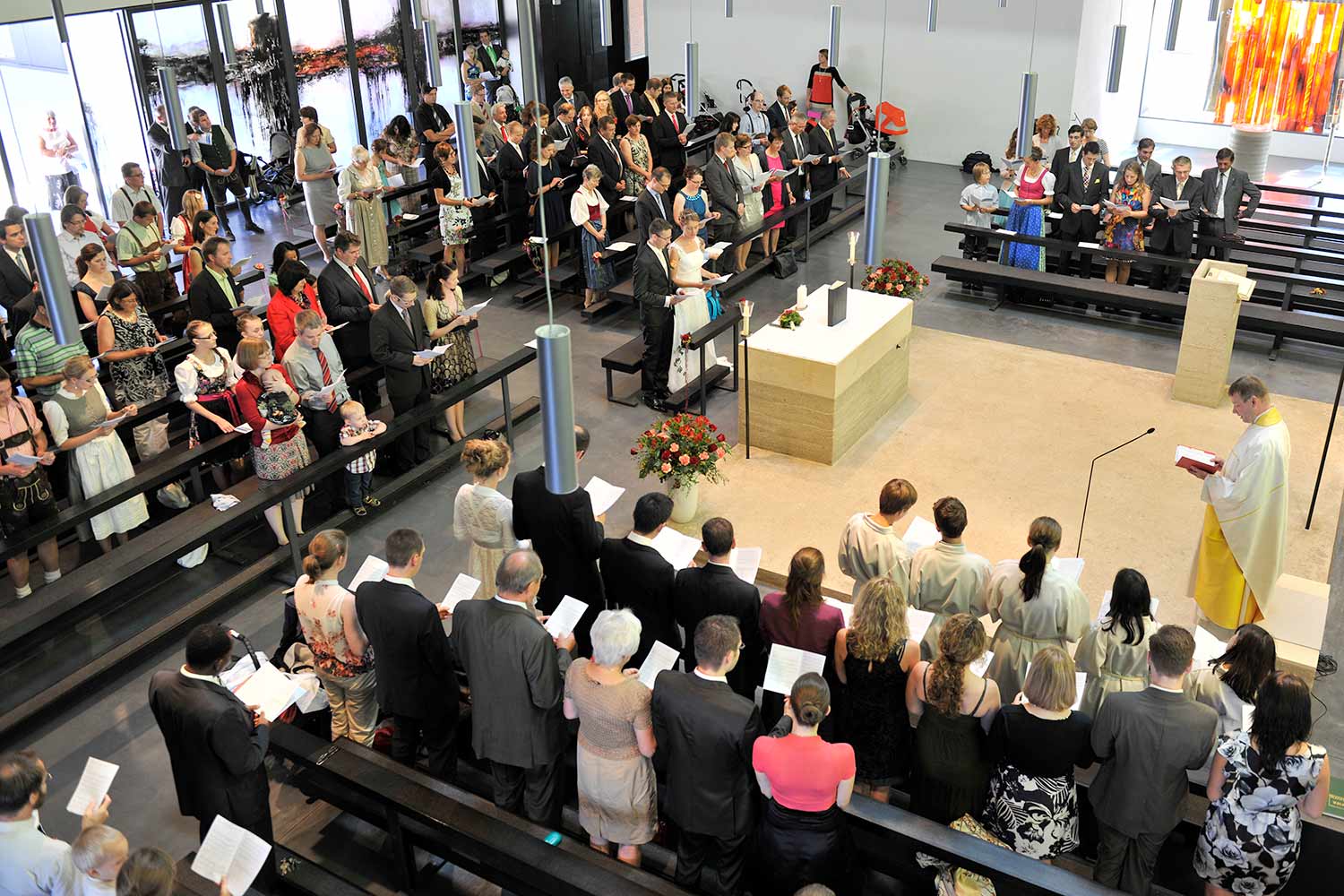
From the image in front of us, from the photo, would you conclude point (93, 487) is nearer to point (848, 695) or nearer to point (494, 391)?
point (494, 391)

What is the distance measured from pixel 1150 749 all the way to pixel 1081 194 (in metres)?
8.38

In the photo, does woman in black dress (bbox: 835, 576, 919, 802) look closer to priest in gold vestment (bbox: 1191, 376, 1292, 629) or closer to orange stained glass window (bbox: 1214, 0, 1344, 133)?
priest in gold vestment (bbox: 1191, 376, 1292, 629)

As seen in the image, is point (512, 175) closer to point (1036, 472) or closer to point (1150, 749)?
point (1036, 472)

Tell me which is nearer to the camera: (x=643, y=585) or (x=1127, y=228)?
(x=643, y=585)

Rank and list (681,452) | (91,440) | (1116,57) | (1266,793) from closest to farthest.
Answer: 1. (1266,793)
2. (91,440)
3. (681,452)
4. (1116,57)

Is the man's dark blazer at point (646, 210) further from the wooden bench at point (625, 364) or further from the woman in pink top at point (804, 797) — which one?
the woman in pink top at point (804, 797)

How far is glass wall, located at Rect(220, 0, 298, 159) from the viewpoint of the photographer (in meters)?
14.8

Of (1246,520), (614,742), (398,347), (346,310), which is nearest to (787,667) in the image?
(614,742)

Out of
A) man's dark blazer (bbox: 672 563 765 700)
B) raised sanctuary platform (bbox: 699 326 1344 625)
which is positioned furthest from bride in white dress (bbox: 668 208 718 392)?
man's dark blazer (bbox: 672 563 765 700)

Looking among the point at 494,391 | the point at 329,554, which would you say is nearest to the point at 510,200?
the point at 494,391

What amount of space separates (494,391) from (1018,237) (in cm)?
529

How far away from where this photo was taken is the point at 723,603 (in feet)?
16.4

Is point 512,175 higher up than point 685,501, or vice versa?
point 512,175

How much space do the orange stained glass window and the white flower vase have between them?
12.8m
